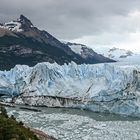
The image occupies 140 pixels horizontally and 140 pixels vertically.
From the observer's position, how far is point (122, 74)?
3719 cm

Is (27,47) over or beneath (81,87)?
over

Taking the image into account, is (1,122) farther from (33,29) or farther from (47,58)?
(33,29)

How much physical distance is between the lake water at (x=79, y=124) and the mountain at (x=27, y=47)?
5393cm

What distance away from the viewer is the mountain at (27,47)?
9875 centimetres

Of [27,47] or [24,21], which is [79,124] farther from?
[24,21]

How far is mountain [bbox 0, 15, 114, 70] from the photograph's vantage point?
Answer: 98.8 m

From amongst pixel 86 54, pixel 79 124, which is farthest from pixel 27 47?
pixel 79 124

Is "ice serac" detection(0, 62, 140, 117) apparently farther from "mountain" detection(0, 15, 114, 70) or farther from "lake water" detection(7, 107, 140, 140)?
"mountain" detection(0, 15, 114, 70)

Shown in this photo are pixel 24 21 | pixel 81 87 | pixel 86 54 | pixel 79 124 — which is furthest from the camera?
pixel 86 54

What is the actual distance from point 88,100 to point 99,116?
3741 mm

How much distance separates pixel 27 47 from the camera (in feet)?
352

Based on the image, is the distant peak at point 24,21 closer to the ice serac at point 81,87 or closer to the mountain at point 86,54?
the mountain at point 86,54

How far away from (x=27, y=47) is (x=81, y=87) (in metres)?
70.6

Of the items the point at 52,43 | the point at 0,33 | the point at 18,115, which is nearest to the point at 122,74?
the point at 18,115
